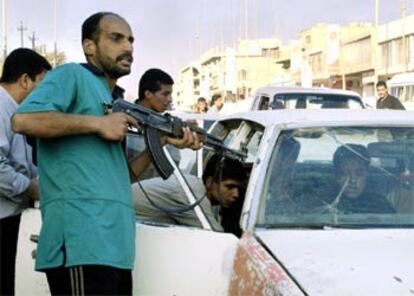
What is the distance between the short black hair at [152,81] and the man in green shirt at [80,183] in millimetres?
2865

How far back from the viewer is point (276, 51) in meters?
97.9

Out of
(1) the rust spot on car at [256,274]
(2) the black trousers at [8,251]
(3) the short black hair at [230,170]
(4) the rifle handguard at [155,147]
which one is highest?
(4) the rifle handguard at [155,147]

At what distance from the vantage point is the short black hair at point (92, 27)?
2.81 metres

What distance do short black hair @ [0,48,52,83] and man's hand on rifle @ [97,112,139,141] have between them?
1367 millimetres

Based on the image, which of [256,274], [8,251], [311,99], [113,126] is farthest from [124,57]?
[311,99]

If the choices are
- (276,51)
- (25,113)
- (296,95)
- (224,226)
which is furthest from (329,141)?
(276,51)

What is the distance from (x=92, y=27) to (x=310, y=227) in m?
1.18

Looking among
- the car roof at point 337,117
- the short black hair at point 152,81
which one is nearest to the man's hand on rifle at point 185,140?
the car roof at point 337,117

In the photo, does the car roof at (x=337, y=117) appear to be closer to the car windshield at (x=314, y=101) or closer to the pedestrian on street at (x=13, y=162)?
the pedestrian on street at (x=13, y=162)

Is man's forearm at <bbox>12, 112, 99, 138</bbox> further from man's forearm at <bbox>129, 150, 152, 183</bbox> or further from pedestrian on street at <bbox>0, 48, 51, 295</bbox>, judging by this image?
pedestrian on street at <bbox>0, 48, 51, 295</bbox>

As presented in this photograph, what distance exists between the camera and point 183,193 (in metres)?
3.62

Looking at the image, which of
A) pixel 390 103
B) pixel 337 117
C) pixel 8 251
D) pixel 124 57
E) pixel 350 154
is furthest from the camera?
pixel 390 103

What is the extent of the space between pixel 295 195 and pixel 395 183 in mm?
463

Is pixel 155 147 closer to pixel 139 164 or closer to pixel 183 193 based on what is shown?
pixel 139 164
